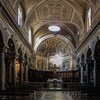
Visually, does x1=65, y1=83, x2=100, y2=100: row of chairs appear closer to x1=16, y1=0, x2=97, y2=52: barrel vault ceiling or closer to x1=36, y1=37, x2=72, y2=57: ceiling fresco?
x1=16, y1=0, x2=97, y2=52: barrel vault ceiling

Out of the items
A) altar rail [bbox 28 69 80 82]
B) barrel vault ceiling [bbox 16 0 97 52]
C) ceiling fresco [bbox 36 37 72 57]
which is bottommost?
altar rail [bbox 28 69 80 82]

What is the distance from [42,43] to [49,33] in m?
4.35

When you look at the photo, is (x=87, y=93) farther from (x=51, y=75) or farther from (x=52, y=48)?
(x=52, y=48)

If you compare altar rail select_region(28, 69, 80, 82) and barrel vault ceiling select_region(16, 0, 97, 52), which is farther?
altar rail select_region(28, 69, 80, 82)

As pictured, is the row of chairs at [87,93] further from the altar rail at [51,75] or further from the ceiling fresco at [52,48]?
the ceiling fresco at [52,48]

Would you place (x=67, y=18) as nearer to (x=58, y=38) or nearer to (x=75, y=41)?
(x=75, y=41)

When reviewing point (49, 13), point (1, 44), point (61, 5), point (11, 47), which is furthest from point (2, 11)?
point (49, 13)

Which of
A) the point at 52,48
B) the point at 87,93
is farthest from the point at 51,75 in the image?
the point at 87,93

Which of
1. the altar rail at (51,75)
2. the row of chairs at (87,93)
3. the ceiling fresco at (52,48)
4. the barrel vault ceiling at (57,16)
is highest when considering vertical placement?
the barrel vault ceiling at (57,16)

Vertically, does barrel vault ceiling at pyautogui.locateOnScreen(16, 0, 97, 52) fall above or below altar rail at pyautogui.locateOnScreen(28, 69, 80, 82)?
above

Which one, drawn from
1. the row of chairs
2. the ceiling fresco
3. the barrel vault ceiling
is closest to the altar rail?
the barrel vault ceiling

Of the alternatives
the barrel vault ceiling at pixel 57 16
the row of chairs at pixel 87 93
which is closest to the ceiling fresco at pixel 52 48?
the barrel vault ceiling at pixel 57 16

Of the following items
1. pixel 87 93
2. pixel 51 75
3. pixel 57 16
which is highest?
pixel 57 16

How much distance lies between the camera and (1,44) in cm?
1553
